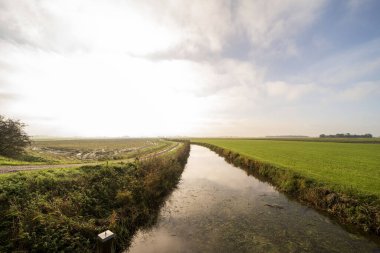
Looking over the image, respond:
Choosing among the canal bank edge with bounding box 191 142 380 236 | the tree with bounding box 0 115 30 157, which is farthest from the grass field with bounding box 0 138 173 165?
the canal bank edge with bounding box 191 142 380 236

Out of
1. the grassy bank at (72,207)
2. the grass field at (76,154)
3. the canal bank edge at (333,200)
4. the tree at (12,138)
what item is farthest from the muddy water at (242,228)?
the tree at (12,138)

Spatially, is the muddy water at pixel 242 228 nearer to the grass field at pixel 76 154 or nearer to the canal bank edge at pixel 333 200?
the canal bank edge at pixel 333 200

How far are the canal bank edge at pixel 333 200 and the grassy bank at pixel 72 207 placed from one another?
474 inches

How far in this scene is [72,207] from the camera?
394 inches

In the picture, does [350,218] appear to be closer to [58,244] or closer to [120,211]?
[120,211]

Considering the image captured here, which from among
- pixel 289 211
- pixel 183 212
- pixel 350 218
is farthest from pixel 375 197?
pixel 183 212

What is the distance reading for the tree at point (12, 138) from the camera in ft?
87.6

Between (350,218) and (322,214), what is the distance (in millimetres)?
1795

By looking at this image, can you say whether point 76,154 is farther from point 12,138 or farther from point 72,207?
point 72,207

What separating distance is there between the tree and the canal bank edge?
34528mm

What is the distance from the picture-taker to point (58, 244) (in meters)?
7.80

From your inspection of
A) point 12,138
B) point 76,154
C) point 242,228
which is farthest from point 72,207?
point 76,154

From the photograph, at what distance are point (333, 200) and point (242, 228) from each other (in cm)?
740

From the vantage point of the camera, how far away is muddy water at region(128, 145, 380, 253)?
975cm
